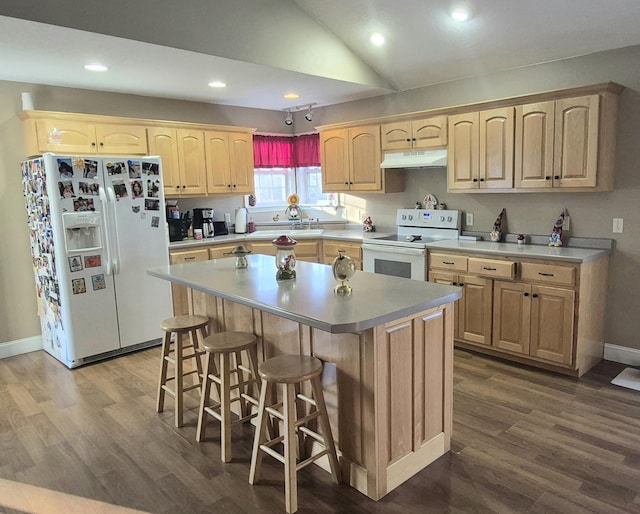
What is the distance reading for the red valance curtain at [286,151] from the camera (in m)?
5.98

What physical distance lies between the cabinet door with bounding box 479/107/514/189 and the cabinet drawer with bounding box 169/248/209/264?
2.78 meters

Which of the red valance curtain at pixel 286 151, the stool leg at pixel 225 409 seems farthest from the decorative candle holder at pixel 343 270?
the red valance curtain at pixel 286 151

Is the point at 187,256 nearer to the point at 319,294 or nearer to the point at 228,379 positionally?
the point at 228,379

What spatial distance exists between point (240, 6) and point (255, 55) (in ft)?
1.13

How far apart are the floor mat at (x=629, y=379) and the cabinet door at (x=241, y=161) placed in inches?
158

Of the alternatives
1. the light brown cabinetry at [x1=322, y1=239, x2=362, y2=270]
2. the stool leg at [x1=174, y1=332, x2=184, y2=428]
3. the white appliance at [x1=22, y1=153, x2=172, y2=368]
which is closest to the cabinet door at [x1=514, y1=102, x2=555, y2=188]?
the light brown cabinetry at [x1=322, y1=239, x2=362, y2=270]

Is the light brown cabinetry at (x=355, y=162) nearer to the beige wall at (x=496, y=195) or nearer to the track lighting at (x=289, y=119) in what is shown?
the beige wall at (x=496, y=195)

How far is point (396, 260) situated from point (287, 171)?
8.14 ft

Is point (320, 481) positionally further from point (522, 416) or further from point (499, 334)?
point (499, 334)

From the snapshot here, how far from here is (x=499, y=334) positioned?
12.7 ft

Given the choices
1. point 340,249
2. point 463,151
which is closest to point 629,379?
point 463,151

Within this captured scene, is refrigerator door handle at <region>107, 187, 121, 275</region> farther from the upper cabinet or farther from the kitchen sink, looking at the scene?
the upper cabinet

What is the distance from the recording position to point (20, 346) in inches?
175

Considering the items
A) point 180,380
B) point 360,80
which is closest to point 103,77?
point 360,80
